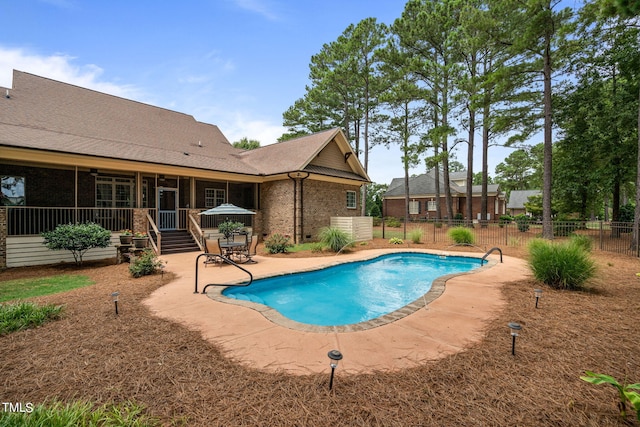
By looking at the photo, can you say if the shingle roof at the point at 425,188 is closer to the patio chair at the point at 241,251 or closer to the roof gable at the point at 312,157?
the roof gable at the point at 312,157

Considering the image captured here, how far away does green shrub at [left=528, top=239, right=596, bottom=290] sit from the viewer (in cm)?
624

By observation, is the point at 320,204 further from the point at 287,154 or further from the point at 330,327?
the point at 330,327

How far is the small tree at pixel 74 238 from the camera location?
29.2 ft

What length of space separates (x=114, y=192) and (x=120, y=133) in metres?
2.90

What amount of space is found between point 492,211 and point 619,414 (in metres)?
36.9

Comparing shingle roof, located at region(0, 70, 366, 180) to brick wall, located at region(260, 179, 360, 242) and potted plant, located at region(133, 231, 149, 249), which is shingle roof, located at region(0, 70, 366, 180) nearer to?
brick wall, located at region(260, 179, 360, 242)

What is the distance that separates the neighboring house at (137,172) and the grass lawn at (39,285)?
2.95 meters

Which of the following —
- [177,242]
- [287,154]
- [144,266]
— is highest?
[287,154]

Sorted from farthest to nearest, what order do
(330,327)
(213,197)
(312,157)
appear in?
1. (213,197)
2. (312,157)
3. (330,327)

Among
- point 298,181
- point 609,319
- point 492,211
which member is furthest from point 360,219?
point 492,211

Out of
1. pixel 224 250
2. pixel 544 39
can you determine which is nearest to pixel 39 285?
pixel 224 250

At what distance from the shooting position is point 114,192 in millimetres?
13781

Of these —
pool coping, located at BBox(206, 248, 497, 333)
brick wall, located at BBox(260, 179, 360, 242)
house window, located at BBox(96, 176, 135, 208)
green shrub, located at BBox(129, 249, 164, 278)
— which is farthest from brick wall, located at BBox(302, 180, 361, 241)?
house window, located at BBox(96, 176, 135, 208)

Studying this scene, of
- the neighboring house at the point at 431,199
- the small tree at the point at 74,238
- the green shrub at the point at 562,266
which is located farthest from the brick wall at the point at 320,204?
the neighboring house at the point at 431,199
